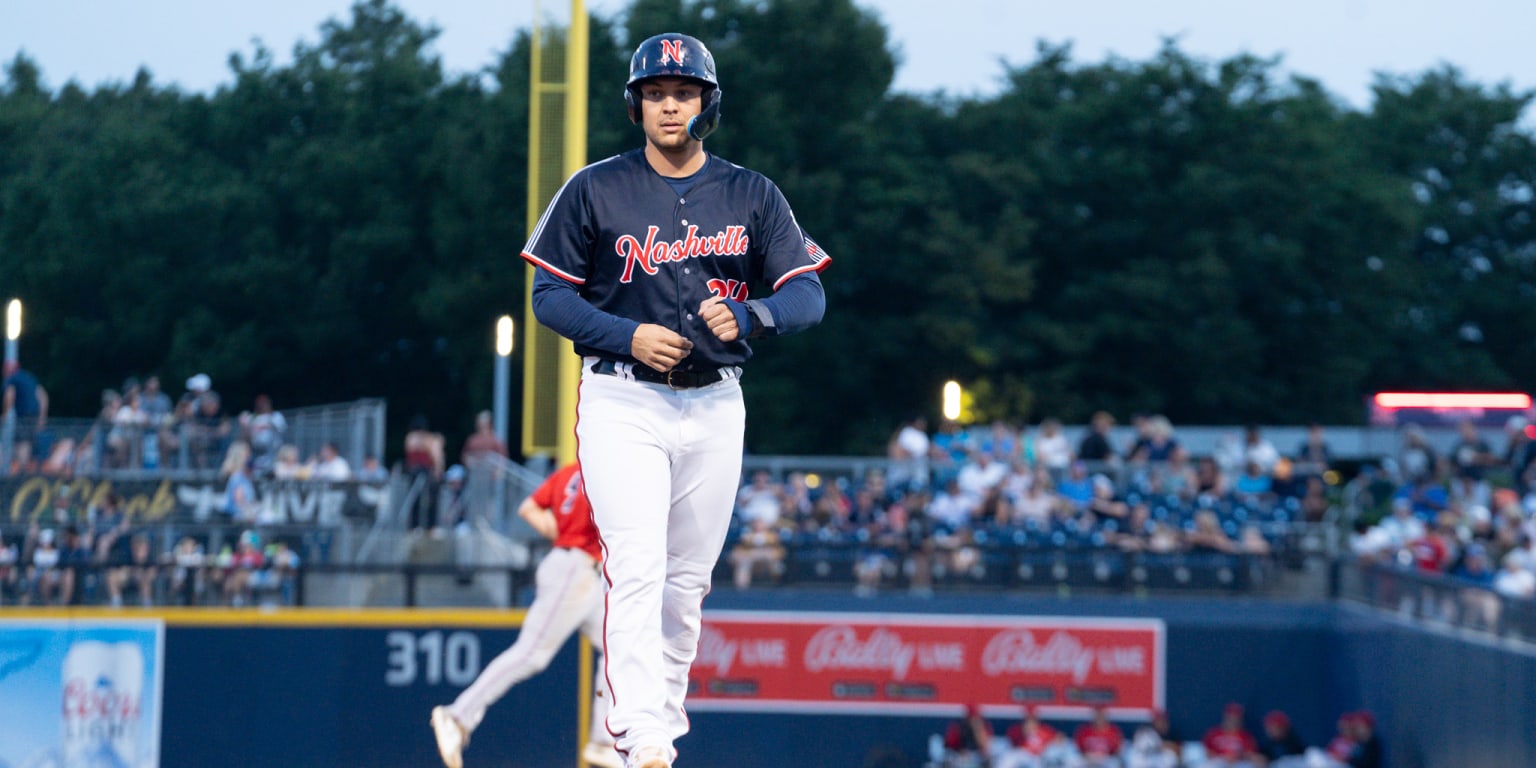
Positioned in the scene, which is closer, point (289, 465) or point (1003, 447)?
point (289, 465)

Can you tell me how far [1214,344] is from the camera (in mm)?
40594

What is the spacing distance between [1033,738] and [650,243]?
11.1 m

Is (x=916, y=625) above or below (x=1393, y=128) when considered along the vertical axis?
below

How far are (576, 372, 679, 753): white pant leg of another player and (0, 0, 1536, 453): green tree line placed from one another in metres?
33.4

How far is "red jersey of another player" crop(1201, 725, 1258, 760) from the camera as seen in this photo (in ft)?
48.2

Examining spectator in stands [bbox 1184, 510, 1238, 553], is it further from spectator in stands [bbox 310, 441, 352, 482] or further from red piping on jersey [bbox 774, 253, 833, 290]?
red piping on jersey [bbox 774, 253, 833, 290]

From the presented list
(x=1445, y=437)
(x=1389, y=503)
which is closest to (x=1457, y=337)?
(x=1445, y=437)

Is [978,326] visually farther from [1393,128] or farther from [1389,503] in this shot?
[1389,503]

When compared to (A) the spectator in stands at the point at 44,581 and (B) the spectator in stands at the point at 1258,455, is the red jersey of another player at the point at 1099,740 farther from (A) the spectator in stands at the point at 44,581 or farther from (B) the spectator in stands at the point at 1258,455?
(A) the spectator in stands at the point at 44,581

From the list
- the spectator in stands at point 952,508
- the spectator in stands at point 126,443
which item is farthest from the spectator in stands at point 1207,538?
the spectator in stands at point 126,443

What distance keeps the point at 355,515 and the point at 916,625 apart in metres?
4.98

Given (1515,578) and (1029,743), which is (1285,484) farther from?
(1029,743)

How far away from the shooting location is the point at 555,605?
8.44 metres

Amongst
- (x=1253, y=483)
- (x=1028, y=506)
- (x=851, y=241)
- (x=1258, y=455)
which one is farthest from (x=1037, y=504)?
(x=851, y=241)
